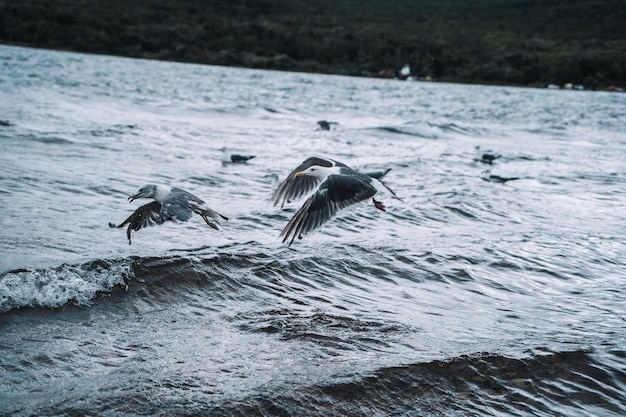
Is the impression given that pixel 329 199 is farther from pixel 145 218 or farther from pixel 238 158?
pixel 238 158

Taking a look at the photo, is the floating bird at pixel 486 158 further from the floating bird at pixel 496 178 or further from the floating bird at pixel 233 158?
the floating bird at pixel 233 158

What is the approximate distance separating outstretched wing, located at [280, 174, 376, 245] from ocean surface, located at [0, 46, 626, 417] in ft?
2.03

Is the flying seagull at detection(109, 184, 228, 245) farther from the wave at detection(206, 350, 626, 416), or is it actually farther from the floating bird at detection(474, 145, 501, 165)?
the floating bird at detection(474, 145, 501, 165)

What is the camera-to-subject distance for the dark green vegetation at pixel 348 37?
6219 cm

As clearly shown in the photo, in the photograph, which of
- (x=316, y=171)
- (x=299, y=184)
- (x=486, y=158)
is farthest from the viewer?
(x=486, y=158)

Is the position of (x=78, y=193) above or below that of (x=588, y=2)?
below

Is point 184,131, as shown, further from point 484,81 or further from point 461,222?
point 484,81

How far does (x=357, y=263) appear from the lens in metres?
6.76

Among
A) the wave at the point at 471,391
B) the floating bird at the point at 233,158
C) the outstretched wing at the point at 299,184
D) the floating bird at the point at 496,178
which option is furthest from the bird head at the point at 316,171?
the floating bird at the point at 496,178

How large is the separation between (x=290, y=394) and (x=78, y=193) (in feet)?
18.2

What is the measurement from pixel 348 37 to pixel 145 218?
7204 cm

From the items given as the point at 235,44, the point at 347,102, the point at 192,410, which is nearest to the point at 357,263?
the point at 192,410

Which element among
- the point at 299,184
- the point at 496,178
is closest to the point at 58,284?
the point at 299,184

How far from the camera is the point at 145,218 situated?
6414mm
